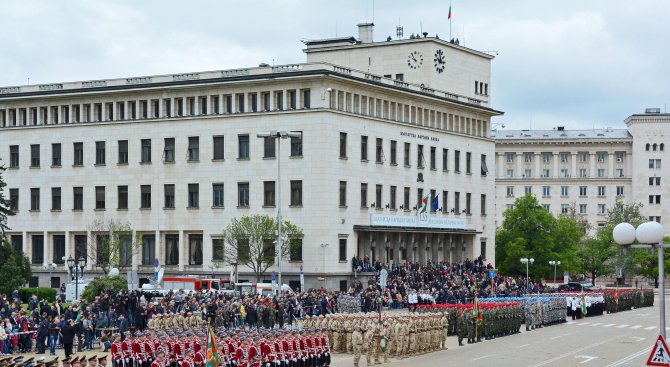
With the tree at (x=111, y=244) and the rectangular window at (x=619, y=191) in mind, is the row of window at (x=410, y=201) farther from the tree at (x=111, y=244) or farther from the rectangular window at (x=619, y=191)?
the rectangular window at (x=619, y=191)

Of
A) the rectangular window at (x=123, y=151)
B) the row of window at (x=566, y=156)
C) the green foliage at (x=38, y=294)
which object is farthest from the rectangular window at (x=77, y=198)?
the row of window at (x=566, y=156)

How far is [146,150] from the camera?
86375 mm

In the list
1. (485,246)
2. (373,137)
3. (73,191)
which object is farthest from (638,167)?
(73,191)

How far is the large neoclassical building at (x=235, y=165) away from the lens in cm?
8075

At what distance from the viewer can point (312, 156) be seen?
8025 cm

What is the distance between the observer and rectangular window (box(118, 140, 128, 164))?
286ft

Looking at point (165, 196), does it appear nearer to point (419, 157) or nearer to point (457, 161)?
point (419, 157)

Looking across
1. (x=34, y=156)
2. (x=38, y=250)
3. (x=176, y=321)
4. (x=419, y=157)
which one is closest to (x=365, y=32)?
(x=419, y=157)

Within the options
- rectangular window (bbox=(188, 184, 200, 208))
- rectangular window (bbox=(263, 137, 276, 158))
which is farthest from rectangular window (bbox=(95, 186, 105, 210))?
rectangular window (bbox=(263, 137, 276, 158))

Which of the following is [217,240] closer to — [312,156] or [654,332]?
[312,156]

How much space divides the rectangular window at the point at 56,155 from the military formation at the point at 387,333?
4790 cm

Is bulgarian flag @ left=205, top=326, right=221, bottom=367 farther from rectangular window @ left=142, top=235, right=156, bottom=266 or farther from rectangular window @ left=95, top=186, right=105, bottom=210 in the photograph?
rectangular window @ left=95, top=186, right=105, bottom=210

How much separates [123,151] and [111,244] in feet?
25.5

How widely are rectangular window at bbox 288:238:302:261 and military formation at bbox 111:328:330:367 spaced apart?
4224 centimetres
